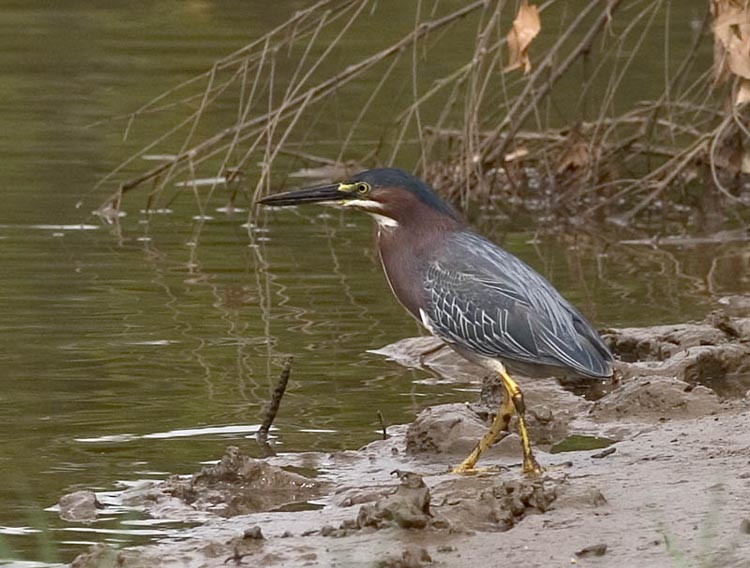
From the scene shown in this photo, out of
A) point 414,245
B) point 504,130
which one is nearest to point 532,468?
point 414,245

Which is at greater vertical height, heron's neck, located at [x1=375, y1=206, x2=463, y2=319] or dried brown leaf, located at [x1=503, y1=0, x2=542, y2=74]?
dried brown leaf, located at [x1=503, y1=0, x2=542, y2=74]

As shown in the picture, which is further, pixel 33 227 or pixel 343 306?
pixel 33 227

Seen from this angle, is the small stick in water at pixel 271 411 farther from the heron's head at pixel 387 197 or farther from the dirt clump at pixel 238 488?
the heron's head at pixel 387 197

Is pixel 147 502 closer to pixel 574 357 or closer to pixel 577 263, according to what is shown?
A: pixel 574 357

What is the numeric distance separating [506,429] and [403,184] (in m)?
0.95

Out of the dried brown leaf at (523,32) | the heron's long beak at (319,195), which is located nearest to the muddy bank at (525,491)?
the heron's long beak at (319,195)

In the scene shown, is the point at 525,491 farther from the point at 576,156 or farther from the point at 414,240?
the point at 576,156

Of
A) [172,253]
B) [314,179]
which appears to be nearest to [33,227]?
[172,253]

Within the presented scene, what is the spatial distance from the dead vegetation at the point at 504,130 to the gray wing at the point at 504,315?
2293mm

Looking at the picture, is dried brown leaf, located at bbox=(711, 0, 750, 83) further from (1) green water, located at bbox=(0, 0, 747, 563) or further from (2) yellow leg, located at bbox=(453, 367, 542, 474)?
(2) yellow leg, located at bbox=(453, 367, 542, 474)

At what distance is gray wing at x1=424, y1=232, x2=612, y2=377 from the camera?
252 inches

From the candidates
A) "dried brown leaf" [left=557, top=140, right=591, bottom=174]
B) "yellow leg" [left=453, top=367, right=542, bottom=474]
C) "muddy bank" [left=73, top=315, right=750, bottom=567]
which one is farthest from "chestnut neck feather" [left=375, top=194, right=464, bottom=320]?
"dried brown leaf" [left=557, top=140, right=591, bottom=174]

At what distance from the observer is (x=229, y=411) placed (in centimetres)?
748

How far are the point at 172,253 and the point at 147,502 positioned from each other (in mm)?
4875
